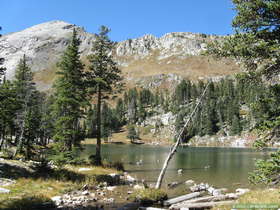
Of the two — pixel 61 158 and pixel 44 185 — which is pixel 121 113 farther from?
pixel 44 185

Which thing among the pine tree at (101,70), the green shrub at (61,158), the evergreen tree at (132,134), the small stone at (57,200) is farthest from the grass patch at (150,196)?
the evergreen tree at (132,134)

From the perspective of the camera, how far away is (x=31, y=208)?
14.2 metres

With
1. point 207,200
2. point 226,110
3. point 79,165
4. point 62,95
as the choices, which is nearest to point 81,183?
point 79,165

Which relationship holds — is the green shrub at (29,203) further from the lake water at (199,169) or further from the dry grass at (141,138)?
the dry grass at (141,138)

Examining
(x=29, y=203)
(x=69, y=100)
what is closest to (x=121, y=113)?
(x=69, y=100)

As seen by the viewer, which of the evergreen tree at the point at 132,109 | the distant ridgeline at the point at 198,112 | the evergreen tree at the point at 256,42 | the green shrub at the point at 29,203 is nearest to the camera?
the evergreen tree at the point at 256,42

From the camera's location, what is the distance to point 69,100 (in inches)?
980

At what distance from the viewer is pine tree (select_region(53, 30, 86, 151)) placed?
24312mm

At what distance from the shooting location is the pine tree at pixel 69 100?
24.3m

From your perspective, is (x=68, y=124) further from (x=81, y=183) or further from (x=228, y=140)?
(x=228, y=140)


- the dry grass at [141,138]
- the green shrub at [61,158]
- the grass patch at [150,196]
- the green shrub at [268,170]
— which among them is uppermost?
the green shrub at [268,170]

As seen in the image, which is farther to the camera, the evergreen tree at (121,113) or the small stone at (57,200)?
the evergreen tree at (121,113)

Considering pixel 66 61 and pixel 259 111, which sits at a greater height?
pixel 66 61

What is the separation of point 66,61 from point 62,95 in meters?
4.62
